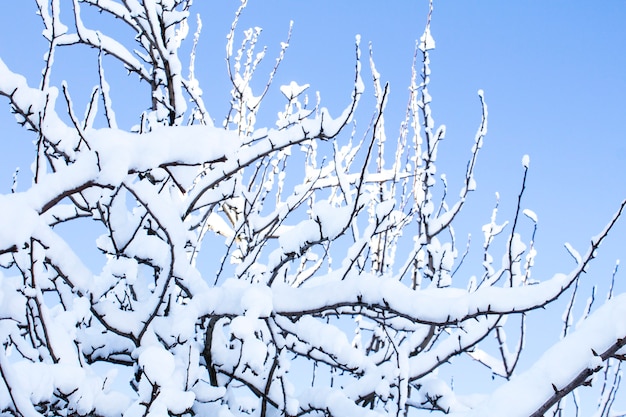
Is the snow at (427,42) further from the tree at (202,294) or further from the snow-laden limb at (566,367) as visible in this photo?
the snow-laden limb at (566,367)

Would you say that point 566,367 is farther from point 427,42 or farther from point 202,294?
point 427,42

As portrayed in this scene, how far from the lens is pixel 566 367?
1.10 m

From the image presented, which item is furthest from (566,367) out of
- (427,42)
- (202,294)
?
(427,42)

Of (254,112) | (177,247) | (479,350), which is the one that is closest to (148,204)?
(177,247)

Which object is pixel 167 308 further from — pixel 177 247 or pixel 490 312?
pixel 490 312

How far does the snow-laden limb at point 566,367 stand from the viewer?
1.08m

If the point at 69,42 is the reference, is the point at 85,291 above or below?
below

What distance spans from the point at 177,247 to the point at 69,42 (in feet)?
6.28

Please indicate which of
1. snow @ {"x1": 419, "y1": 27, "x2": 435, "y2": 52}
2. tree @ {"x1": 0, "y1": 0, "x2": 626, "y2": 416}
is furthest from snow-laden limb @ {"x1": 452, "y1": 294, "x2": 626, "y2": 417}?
snow @ {"x1": 419, "y1": 27, "x2": 435, "y2": 52}

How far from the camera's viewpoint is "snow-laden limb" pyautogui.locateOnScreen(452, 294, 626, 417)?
42.6 inches

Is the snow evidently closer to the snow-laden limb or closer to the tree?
the tree

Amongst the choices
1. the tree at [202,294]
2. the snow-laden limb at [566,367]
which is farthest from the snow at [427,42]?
the snow-laden limb at [566,367]

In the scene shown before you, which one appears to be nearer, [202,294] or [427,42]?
[202,294]

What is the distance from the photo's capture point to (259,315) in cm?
157
